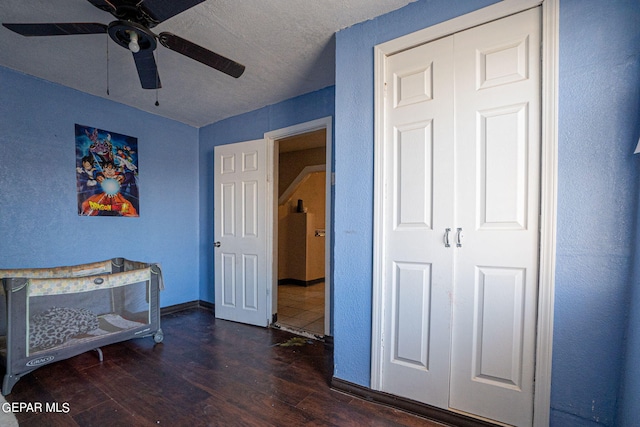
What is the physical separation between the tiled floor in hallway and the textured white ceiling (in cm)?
259

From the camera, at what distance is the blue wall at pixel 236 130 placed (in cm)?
282

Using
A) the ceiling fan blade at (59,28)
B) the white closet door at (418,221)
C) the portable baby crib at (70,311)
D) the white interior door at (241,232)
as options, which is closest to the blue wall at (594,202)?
the white closet door at (418,221)

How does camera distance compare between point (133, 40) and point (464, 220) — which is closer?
point (133, 40)

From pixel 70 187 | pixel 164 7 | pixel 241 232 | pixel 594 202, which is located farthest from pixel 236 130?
pixel 594 202

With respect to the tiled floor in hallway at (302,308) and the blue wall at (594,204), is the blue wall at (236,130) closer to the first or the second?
the tiled floor in hallway at (302,308)

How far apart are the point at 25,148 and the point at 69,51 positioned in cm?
102

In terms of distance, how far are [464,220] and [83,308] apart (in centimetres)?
291

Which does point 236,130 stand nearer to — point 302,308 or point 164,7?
point 164,7

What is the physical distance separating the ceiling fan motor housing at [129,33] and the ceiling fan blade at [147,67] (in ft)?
0.15

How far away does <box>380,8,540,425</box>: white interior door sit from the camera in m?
1.40

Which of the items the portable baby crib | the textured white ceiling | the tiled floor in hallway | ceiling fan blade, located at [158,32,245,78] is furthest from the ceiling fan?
the tiled floor in hallway

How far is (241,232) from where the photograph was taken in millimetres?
3223

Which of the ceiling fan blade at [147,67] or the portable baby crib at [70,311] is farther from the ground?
the ceiling fan blade at [147,67]

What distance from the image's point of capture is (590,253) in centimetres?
125
